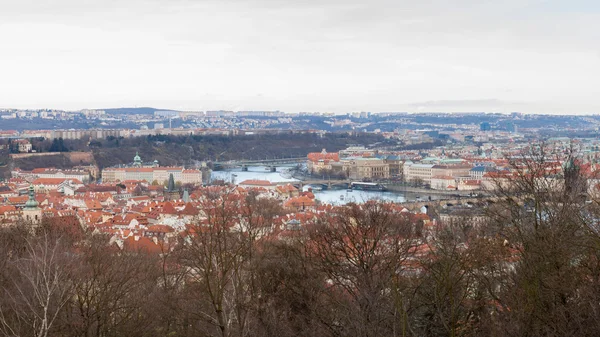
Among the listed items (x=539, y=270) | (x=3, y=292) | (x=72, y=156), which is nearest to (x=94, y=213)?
(x=3, y=292)

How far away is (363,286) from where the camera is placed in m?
7.70

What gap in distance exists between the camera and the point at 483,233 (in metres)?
9.02

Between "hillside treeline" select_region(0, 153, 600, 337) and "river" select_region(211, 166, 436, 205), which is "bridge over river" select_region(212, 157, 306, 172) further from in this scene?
"hillside treeline" select_region(0, 153, 600, 337)

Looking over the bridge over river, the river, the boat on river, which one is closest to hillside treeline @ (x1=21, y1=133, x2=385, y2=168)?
the bridge over river

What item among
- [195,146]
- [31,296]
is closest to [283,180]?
[195,146]

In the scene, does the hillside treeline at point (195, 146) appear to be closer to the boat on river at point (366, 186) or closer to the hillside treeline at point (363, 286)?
the boat on river at point (366, 186)

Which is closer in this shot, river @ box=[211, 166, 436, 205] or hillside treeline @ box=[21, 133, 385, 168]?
river @ box=[211, 166, 436, 205]

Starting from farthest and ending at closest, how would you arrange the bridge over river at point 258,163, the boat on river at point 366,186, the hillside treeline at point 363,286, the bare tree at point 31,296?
the bridge over river at point 258,163 < the boat on river at point 366,186 < the bare tree at point 31,296 < the hillside treeline at point 363,286

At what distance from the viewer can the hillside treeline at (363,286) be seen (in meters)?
6.24

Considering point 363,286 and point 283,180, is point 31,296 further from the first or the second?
point 283,180

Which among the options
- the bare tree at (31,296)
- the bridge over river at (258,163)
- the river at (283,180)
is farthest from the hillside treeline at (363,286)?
the bridge over river at (258,163)

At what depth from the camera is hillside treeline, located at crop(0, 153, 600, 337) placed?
6.24 meters

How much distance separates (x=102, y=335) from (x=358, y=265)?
2.52 metres

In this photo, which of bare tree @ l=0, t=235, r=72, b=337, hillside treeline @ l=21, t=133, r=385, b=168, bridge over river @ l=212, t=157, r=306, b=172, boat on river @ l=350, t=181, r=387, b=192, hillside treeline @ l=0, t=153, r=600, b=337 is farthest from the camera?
hillside treeline @ l=21, t=133, r=385, b=168
